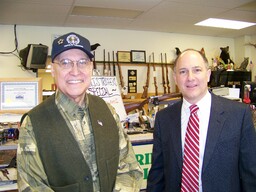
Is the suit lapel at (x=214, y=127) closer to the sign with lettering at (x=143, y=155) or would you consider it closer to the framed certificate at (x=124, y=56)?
the sign with lettering at (x=143, y=155)

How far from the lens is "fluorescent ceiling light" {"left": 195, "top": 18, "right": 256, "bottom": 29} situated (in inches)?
221

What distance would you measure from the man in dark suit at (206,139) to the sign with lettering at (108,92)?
102 centimetres

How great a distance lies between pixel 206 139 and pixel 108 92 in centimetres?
145

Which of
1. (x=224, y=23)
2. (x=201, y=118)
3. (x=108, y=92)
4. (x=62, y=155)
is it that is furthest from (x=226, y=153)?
(x=224, y=23)

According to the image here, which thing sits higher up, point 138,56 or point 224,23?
point 224,23

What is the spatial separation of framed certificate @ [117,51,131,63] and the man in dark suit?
463 cm

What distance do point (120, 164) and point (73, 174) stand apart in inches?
11.7

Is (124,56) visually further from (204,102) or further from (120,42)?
(204,102)

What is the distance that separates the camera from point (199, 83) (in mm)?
1598

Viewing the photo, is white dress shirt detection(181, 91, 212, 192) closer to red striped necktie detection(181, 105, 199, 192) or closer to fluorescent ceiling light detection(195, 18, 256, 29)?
red striped necktie detection(181, 105, 199, 192)

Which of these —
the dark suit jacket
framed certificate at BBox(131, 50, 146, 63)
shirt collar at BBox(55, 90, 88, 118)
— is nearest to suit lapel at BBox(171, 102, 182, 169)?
the dark suit jacket

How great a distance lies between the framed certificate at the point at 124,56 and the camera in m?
6.31

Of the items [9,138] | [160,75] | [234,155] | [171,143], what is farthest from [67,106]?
[160,75]

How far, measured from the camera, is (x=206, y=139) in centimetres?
154
